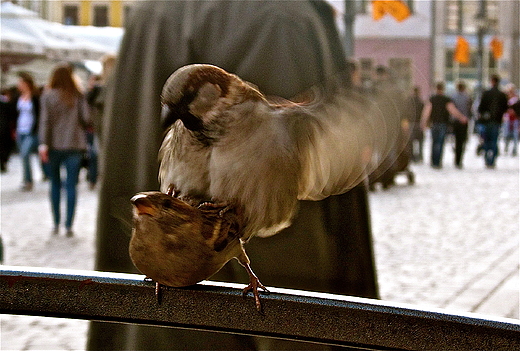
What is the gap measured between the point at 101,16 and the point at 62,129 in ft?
112

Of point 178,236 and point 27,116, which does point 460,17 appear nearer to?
point 27,116

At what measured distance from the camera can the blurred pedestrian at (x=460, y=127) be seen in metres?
18.2

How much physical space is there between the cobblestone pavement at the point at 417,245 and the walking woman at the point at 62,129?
0.53 metres

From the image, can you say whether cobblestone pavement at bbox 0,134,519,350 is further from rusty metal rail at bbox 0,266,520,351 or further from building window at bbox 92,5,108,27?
building window at bbox 92,5,108,27

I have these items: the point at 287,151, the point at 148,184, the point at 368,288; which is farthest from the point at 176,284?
the point at 368,288

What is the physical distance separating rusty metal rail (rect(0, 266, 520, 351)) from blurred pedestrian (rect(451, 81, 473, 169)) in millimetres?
17708

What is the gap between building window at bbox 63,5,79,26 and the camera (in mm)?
39000

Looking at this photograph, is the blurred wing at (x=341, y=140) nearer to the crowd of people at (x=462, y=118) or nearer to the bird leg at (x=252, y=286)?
the bird leg at (x=252, y=286)

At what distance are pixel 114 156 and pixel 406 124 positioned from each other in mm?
1242

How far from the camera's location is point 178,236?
0.62 metres

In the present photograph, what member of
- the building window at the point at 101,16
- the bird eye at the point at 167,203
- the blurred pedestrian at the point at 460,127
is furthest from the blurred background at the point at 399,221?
the building window at the point at 101,16

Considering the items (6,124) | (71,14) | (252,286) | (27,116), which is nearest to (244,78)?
(252,286)

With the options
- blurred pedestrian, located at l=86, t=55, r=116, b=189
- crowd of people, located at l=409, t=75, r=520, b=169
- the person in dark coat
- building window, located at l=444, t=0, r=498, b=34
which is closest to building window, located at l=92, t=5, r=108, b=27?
building window, located at l=444, t=0, r=498, b=34

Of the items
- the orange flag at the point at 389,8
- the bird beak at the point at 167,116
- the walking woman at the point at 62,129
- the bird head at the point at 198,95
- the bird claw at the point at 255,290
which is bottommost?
the walking woman at the point at 62,129
